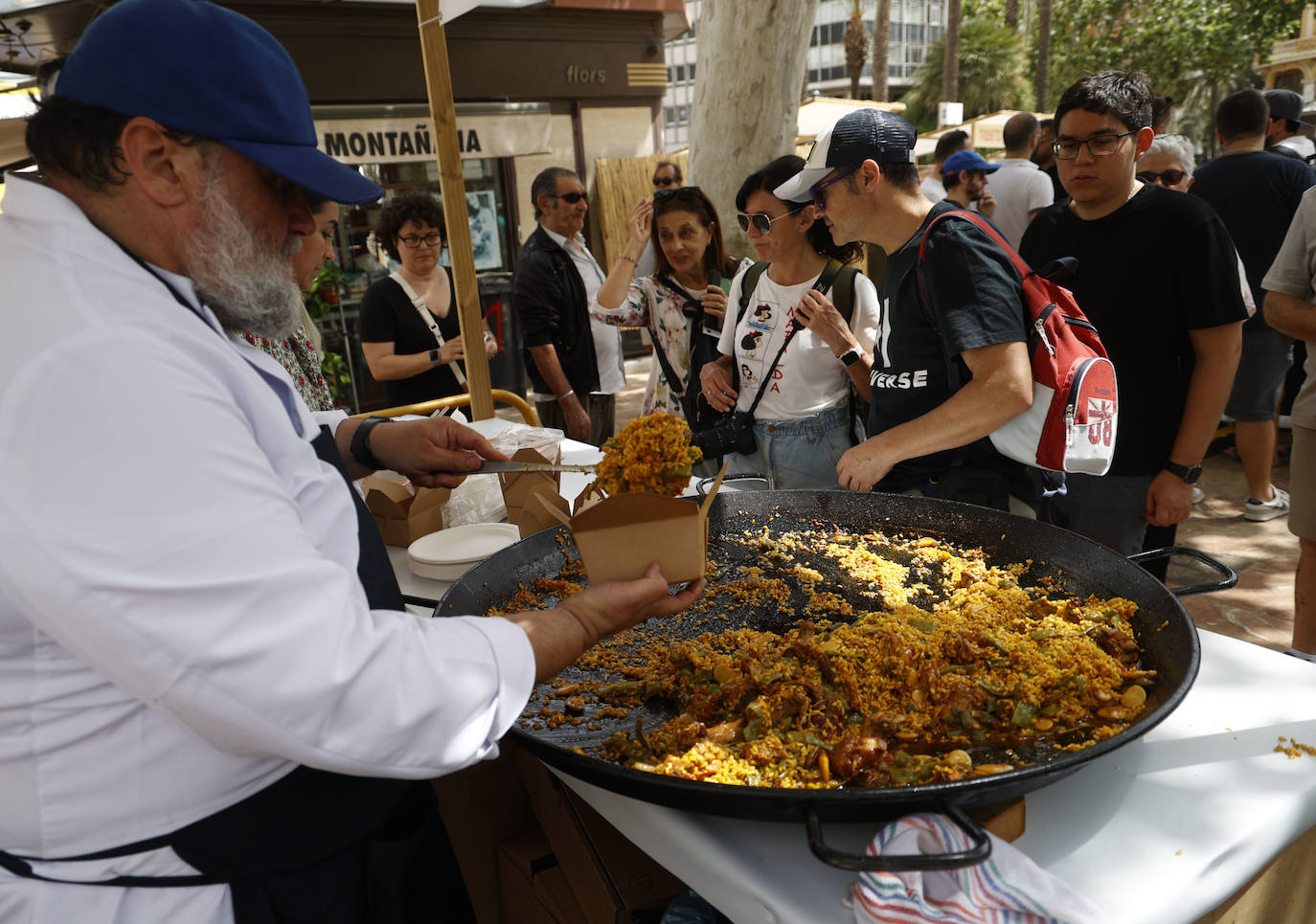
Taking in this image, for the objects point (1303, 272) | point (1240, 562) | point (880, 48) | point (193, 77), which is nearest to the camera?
point (193, 77)

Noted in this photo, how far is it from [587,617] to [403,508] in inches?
64.4

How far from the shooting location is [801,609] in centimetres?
218

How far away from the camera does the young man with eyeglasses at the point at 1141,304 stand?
2.94 meters

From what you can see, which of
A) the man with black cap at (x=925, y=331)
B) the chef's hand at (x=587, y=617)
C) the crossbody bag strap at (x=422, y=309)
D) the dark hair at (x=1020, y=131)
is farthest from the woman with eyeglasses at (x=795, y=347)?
the dark hair at (x=1020, y=131)

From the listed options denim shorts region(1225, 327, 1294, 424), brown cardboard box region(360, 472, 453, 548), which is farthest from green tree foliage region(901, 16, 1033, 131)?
brown cardboard box region(360, 472, 453, 548)

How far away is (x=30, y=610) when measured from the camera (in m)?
0.98

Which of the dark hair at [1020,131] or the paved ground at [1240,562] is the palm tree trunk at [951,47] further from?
the paved ground at [1240,562]

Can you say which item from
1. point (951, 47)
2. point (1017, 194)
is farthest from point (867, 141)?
point (951, 47)

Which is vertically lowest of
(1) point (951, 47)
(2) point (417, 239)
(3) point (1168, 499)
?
(3) point (1168, 499)

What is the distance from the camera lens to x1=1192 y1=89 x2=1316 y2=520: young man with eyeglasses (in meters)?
5.52

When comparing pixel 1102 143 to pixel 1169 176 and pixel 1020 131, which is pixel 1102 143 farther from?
pixel 1020 131

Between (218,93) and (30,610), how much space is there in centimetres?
69

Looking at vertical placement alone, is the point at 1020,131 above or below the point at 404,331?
above

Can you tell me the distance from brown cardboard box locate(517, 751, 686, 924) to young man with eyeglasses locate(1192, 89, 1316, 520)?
18.1ft
